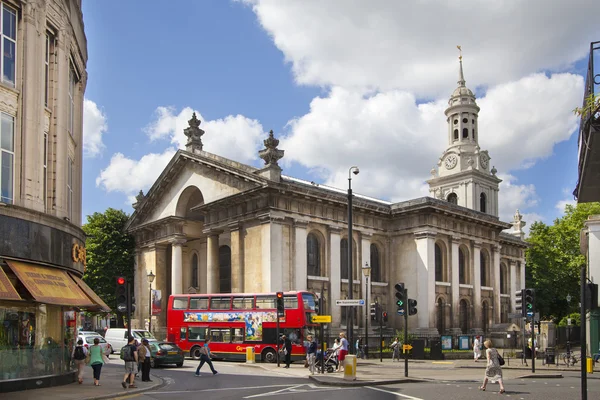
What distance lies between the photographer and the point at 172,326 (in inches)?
1613

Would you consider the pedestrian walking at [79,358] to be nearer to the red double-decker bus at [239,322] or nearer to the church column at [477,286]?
the red double-decker bus at [239,322]

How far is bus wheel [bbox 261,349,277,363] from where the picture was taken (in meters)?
36.7

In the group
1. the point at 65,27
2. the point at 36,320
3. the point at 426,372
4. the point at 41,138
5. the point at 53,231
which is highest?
the point at 65,27

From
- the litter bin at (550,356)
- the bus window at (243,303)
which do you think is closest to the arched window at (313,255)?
the bus window at (243,303)

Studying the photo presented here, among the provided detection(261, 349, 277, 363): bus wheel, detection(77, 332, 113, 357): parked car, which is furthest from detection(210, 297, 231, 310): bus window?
detection(77, 332, 113, 357): parked car

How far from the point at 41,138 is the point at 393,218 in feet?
122

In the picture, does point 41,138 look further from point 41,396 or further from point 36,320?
point 41,396

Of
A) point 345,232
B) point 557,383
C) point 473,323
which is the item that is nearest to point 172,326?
point 345,232

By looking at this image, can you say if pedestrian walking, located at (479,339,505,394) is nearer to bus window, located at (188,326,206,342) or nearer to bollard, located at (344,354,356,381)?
bollard, located at (344,354,356,381)

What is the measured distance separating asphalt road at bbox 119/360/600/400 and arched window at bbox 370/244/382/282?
1058 inches

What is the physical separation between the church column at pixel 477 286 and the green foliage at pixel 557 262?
15.2m

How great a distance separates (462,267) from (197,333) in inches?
1051

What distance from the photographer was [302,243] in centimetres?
4778

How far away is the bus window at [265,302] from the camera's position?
124 ft
